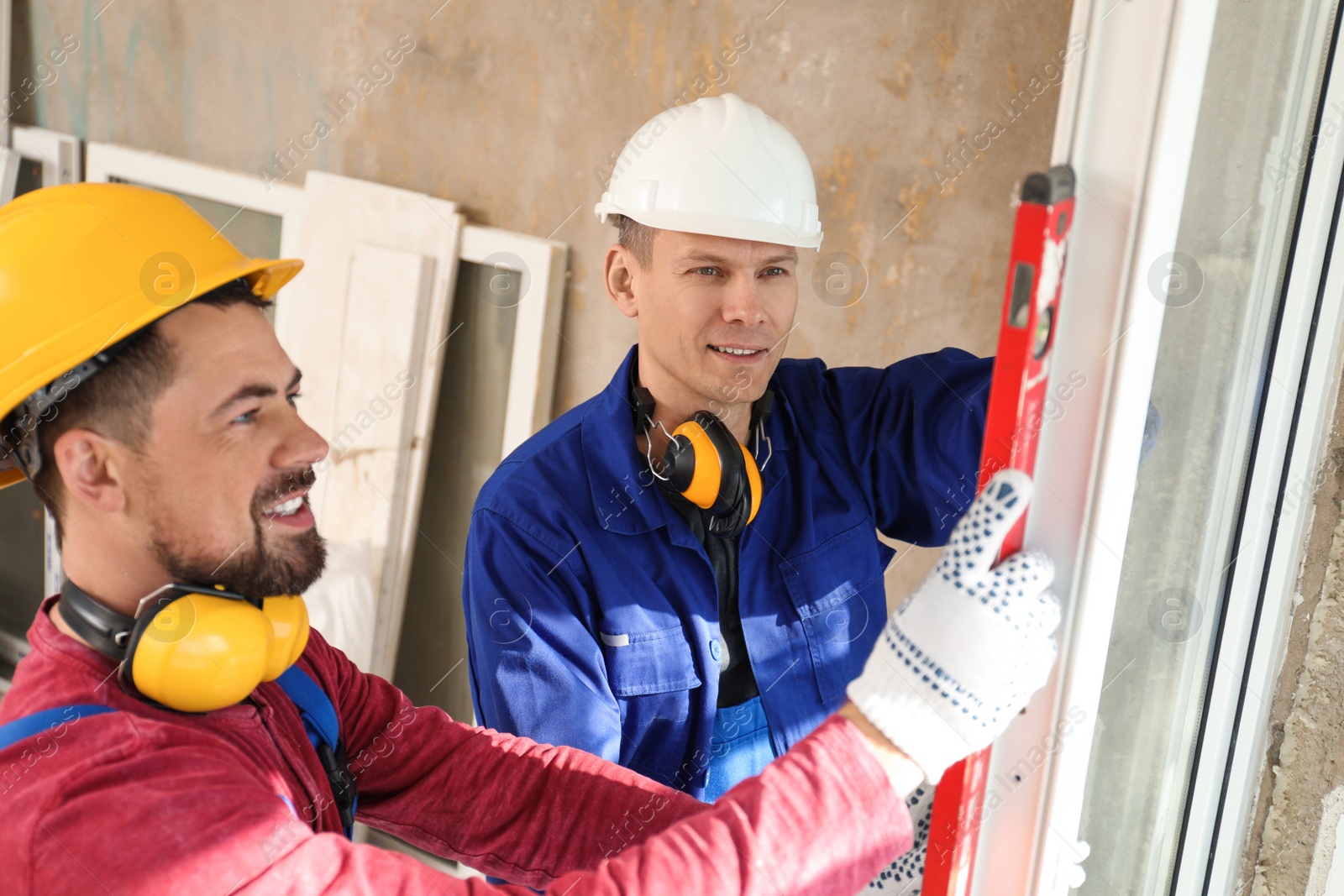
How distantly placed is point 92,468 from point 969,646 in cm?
117

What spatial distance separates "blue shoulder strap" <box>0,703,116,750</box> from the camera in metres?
1.14

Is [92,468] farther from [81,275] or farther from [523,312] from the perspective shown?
[523,312]

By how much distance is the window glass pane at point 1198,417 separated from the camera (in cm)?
113

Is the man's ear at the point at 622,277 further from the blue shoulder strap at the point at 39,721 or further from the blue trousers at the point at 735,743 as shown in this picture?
the blue shoulder strap at the point at 39,721

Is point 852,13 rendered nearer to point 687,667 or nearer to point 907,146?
point 907,146

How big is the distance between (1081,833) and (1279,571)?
0.49 meters

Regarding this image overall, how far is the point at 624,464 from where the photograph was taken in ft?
6.49

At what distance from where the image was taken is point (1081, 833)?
133 cm

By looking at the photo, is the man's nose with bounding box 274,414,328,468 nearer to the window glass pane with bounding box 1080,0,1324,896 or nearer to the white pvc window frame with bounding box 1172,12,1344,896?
the window glass pane with bounding box 1080,0,1324,896

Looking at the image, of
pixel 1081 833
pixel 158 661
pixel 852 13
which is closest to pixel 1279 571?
pixel 1081 833

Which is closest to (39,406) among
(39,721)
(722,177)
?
(39,721)

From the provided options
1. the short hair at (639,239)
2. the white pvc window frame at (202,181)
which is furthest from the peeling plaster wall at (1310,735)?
the white pvc window frame at (202,181)

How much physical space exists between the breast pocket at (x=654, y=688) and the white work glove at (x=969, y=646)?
729mm

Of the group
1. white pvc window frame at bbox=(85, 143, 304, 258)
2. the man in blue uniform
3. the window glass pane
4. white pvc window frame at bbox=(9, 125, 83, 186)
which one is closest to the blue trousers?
the man in blue uniform
